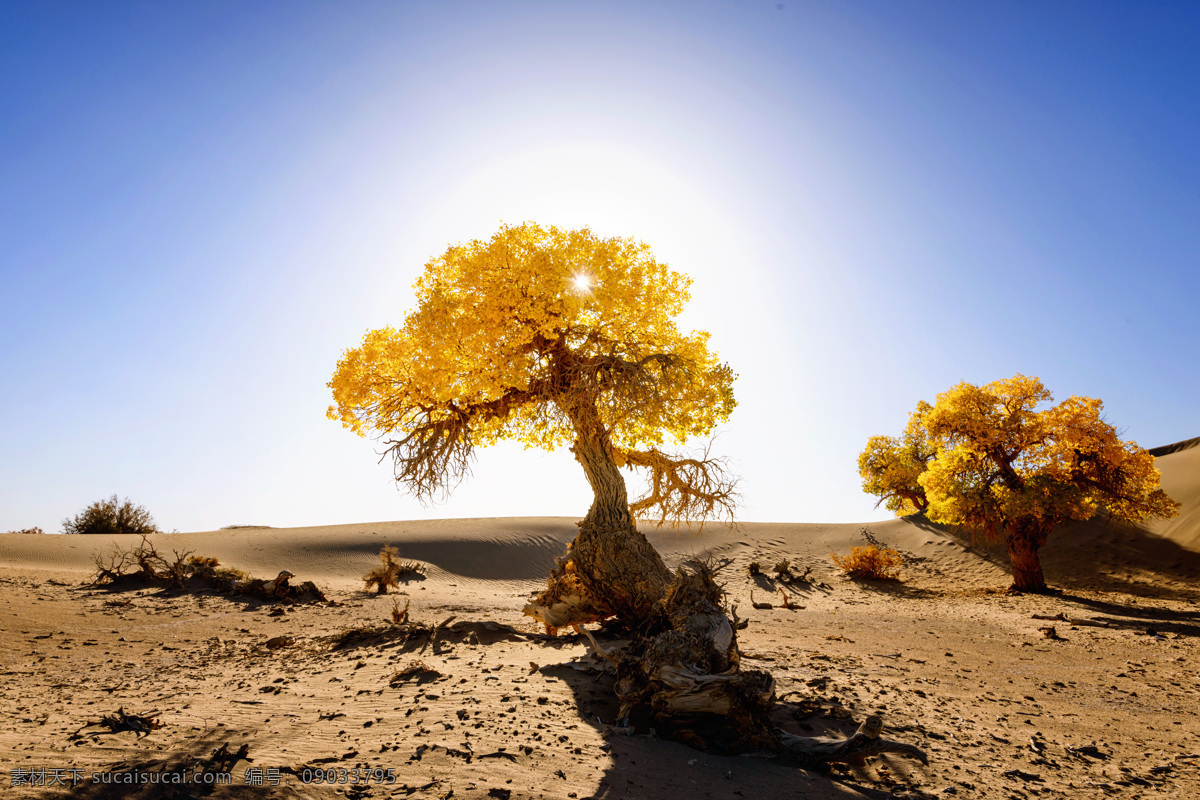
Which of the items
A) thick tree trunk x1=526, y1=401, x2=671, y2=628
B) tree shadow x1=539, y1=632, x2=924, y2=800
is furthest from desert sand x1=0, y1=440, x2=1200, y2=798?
thick tree trunk x1=526, y1=401, x2=671, y2=628

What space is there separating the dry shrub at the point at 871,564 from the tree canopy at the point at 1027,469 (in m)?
3.37

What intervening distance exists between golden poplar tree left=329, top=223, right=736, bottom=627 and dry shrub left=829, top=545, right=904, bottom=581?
40.5 ft

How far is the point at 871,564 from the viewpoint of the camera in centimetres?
1916

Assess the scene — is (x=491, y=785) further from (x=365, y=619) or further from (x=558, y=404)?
(x=365, y=619)

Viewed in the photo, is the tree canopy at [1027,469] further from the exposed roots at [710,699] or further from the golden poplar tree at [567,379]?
the exposed roots at [710,699]

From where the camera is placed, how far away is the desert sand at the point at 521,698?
3479mm

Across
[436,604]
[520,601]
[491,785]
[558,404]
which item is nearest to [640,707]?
[491,785]

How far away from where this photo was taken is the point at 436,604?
41.1ft

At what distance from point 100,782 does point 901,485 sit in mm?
27789

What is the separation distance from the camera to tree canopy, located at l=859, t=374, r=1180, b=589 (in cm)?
1426

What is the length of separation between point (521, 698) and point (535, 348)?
217 inches

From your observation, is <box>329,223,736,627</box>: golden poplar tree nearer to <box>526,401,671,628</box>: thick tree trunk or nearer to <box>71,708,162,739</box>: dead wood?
<box>526,401,671,628</box>: thick tree trunk

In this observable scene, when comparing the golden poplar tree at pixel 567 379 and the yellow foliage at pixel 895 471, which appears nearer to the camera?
the golden poplar tree at pixel 567 379

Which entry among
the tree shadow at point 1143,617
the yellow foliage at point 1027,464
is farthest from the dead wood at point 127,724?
the yellow foliage at point 1027,464
